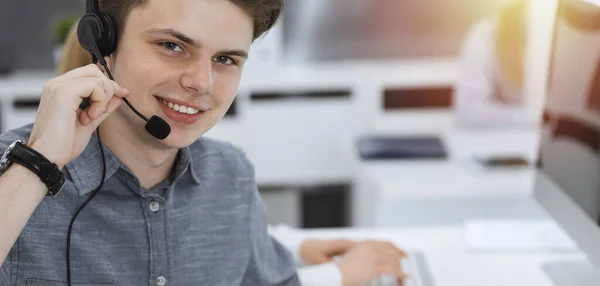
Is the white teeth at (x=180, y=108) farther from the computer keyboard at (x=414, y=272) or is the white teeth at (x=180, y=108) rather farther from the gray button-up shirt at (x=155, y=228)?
the computer keyboard at (x=414, y=272)

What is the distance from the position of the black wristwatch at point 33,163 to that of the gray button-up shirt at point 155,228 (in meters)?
0.12

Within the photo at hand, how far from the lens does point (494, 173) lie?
1.95m

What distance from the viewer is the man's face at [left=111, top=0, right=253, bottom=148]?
883 mm

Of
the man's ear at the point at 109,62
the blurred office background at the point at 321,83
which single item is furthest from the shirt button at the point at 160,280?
the blurred office background at the point at 321,83

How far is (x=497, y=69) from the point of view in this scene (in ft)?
7.45

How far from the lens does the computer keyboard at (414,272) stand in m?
1.18

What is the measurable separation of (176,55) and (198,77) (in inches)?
1.7

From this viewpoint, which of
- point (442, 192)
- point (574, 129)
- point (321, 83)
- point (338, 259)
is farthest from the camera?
point (321, 83)

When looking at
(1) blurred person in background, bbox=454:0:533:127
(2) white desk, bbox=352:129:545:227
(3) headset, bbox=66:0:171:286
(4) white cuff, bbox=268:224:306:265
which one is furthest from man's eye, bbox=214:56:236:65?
(1) blurred person in background, bbox=454:0:533:127

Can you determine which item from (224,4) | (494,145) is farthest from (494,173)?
(224,4)

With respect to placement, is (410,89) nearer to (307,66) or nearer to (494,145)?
(307,66)

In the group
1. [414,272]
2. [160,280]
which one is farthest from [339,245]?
[160,280]

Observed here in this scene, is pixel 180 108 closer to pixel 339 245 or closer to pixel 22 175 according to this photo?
pixel 22 175

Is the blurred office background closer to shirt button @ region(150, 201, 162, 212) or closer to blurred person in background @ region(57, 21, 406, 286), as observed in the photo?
→ blurred person in background @ region(57, 21, 406, 286)
